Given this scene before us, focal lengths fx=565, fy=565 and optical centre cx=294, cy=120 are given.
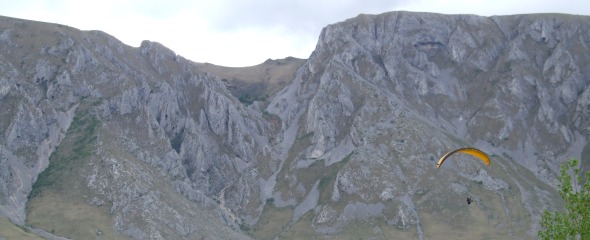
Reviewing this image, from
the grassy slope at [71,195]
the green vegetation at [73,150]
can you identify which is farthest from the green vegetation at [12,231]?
the green vegetation at [73,150]

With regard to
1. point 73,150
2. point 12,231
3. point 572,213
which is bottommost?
point 12,231

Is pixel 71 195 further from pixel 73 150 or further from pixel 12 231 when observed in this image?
pixel 12 231

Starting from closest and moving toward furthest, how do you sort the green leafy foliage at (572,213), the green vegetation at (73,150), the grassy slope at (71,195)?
the green leafy foliage at (572,213)
the grassy slope at (71,195)
the green vegetation at (73,150)

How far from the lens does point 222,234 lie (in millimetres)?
171625

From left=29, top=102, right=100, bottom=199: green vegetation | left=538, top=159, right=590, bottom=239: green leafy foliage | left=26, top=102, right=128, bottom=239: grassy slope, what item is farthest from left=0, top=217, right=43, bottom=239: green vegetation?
left=538, top=159, right=590, bottom=239: green leafy foliage

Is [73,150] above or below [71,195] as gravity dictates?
above

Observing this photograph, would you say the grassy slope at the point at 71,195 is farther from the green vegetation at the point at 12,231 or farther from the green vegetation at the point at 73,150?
the green vegetation at the point at 12,231

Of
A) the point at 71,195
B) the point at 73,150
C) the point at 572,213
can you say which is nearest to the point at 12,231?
the point at 71,195

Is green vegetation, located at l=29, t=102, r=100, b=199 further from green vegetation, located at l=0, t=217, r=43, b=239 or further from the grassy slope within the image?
green vegetation, located at l=0, t=217, r=43, b=239

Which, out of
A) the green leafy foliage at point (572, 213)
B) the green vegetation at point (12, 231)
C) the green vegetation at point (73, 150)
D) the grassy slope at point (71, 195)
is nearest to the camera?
the green leafy foliage at point (572, 213)

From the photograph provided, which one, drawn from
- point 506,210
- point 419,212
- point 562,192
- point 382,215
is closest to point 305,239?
point 382,215

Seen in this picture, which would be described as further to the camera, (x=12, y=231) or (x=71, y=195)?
(x=71, y=195)

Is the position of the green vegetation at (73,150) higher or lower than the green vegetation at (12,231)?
higher

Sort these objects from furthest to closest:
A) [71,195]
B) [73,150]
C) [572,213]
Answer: [73,150] → [71,195] → [572,213]
